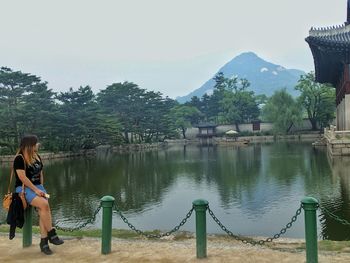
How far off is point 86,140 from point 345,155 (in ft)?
117

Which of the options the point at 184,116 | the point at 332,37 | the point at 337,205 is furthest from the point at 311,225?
the point at 184,116

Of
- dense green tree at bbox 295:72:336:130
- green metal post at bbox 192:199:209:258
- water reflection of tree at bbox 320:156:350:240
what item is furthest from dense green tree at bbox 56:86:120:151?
green metal post at bbox 192:199:209:258

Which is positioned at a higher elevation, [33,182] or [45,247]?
[33,182]

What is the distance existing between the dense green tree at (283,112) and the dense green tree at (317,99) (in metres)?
2.33

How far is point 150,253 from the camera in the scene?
709 centimetres

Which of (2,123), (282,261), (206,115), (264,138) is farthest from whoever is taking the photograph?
(206,115)

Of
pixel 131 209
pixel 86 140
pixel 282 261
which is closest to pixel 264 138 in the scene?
pixel 86 140

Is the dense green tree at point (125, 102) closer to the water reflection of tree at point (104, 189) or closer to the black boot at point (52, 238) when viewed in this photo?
the water reflection of tree at point (104, 189)

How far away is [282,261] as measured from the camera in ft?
20.8

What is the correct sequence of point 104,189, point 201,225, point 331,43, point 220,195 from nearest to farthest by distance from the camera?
1. point 201,225
2. point 220,195
3. point 104,189
4. point 331,43

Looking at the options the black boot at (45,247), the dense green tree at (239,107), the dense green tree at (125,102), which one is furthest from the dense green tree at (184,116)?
the black boot at (45,247)

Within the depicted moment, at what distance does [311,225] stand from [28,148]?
16.5 feet

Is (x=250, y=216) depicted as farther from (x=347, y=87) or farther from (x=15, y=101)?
(x=15, y=101)

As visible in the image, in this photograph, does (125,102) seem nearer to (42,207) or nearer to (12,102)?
(12,102)
